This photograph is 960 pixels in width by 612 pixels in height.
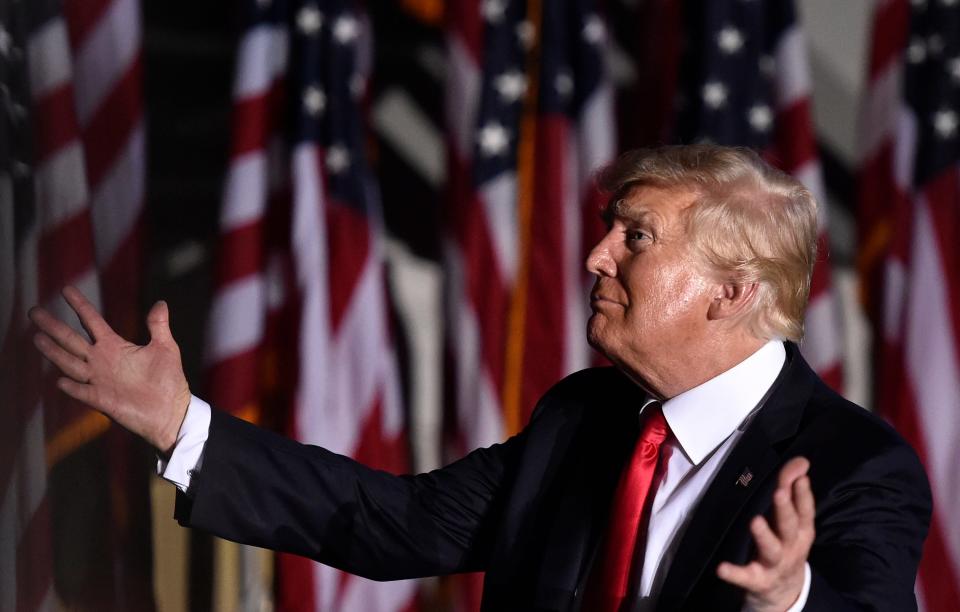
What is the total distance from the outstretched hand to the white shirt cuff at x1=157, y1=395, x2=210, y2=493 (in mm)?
32

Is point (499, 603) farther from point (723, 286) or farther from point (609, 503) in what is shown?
point (723, 286)

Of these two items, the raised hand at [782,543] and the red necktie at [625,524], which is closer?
the raised hand at [782,543]

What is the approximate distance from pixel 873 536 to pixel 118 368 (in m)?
1.03

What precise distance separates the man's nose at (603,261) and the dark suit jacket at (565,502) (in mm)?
274

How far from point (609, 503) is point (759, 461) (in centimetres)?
27

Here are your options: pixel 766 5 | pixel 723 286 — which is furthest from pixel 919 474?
pixel 766 5

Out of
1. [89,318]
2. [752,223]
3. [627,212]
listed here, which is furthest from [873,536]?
[89,318]

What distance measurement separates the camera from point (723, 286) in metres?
1.88

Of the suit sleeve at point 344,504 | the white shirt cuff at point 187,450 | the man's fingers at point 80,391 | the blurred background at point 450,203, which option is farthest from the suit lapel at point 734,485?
the blurred background at point 450,203

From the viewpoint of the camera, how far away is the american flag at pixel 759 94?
391 centimetres

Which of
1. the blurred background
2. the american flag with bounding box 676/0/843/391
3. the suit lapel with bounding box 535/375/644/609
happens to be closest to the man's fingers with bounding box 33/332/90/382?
the suit lapel with bounding box 535/375/644/609

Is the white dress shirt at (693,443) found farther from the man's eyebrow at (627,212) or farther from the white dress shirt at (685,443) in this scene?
the man's eyebrow at (627,212)

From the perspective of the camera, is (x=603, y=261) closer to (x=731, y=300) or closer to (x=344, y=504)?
(x=731, y=300)

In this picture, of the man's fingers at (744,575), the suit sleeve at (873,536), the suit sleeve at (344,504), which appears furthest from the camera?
the suit sleeve at (344,504)
